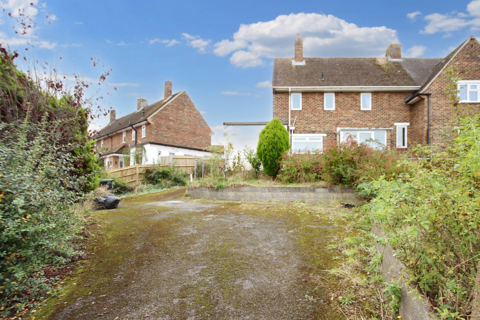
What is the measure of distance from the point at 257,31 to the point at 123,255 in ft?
30.2

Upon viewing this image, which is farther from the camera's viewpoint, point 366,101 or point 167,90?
point 167,90

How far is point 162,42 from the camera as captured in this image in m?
9.88

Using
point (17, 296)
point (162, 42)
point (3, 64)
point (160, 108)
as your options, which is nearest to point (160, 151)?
point (160, 108)

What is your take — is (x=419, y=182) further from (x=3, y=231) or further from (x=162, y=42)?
(x=162, y=42)

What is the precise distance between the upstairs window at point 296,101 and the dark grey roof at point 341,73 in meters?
0.66

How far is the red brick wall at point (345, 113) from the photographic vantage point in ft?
61.2

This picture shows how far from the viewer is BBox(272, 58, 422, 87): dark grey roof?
19.0 m

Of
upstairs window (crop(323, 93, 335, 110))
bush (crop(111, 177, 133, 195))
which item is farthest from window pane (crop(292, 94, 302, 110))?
bush (crop(111, 177, 133, 195))

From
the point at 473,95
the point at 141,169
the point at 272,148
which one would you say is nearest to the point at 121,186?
the point at 141,169

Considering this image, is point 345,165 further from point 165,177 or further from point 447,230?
point 165,177

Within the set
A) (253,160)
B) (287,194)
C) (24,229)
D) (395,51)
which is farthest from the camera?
(395,51)

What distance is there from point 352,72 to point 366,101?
2732 millimetres

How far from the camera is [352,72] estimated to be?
20.3 meters

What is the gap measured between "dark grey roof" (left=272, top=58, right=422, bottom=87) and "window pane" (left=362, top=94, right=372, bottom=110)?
0.78 m
